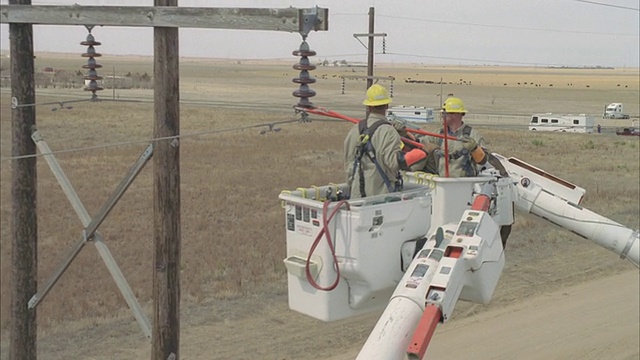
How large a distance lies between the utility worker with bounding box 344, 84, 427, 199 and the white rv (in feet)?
90.9

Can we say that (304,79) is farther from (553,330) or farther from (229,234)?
(229,234)

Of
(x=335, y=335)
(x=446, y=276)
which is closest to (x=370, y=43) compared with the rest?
(x=335, y=335)

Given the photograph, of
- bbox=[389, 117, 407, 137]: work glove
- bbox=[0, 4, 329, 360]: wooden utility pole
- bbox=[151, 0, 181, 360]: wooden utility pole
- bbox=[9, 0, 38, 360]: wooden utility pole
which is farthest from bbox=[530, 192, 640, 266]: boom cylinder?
bbox=[9, 0, 38, 360]: wooden utility pole

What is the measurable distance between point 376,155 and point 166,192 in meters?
1.92

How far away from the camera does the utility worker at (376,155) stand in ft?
24.2

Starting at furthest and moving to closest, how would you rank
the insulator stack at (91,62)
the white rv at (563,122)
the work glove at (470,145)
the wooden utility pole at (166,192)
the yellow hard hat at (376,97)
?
the white rv at (563,122) → the work glove at (470,145) → the insulator stack at (91,62) → the yellow hard hat at (376,97) → the wooden utility pole at (166,192)

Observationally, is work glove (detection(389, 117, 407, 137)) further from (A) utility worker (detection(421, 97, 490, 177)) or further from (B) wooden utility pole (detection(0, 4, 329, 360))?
(B) wooden utility pole (detection(0, 4, 329, 360))

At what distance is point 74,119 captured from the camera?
3766cm

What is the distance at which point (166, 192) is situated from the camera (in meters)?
7.03

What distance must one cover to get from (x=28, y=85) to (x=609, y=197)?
58.9 ft

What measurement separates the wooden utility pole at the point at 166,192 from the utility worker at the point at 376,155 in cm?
167

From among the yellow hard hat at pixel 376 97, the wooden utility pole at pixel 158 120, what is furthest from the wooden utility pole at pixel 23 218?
the yellow hard hat at pixel 376 97

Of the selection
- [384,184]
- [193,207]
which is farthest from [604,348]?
[193,207]

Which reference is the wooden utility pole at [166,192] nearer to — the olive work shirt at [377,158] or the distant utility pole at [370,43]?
the olive work shirt at [377,158]
